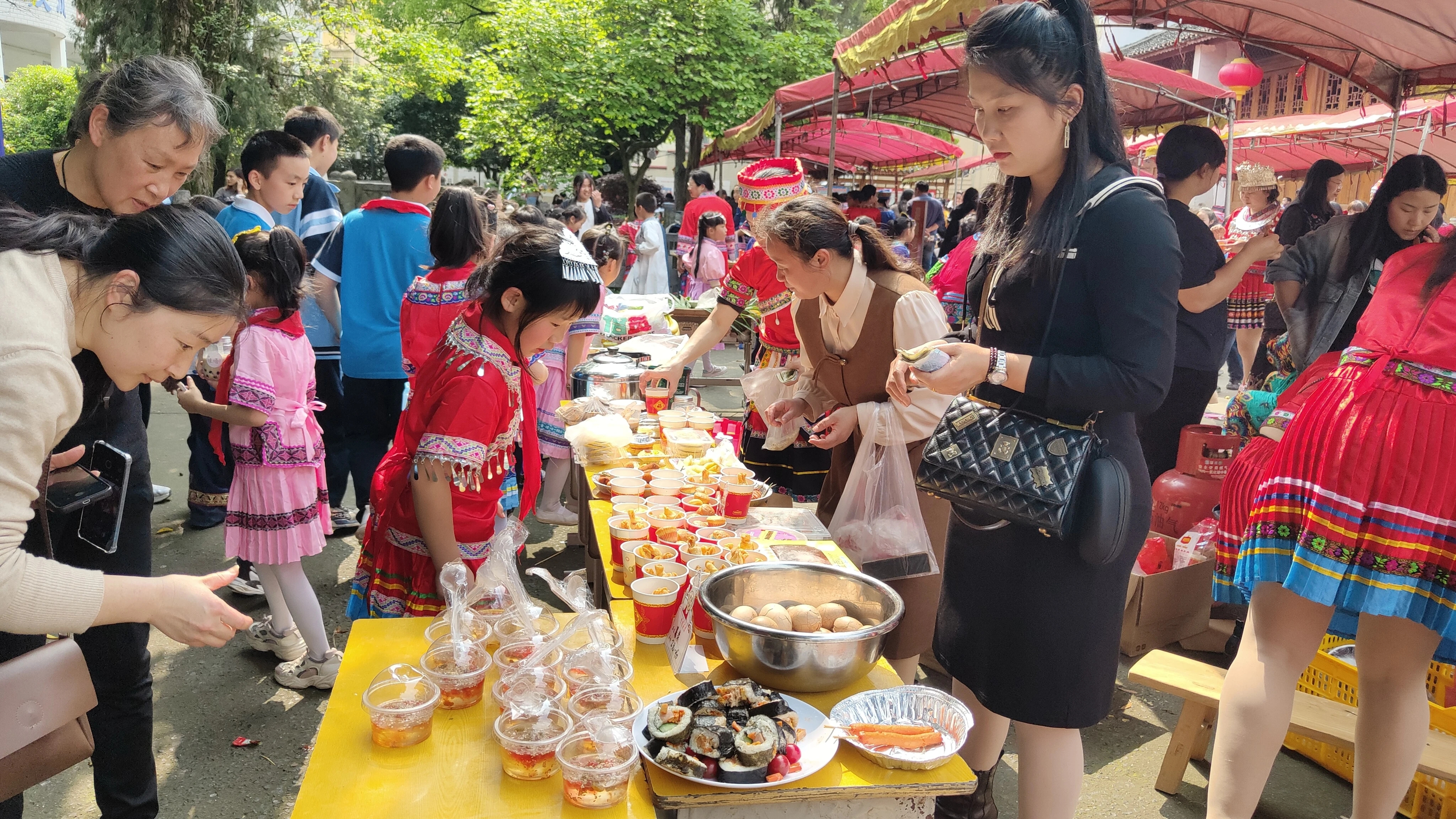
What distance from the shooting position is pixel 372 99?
656 inches

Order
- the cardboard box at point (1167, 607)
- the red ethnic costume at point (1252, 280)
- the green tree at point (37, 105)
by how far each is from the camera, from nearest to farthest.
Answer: the cardboard box at point (1167, 607) → the red ethnic costume at point (1252, 280) → the green tree at point (37, 105)

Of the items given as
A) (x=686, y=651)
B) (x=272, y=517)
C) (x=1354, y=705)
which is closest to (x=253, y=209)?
(x=272, y=517)

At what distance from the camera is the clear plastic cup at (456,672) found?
165cm

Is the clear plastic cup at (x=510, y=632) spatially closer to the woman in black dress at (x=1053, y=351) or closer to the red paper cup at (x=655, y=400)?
the woman in black dress at (x=1053, y=351)

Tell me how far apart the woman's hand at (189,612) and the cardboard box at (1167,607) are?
3257mm

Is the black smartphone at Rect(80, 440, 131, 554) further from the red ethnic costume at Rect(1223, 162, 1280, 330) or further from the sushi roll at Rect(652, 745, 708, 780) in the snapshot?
the red ethnic costume at Rect(1223, 162, 1280, 330)

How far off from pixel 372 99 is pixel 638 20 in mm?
5413

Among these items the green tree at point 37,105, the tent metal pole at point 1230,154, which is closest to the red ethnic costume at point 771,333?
the tent metal pole at point 1230,154

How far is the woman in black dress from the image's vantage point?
5.60ft

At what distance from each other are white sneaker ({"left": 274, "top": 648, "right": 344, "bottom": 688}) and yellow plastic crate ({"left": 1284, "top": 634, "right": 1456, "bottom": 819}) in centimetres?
331

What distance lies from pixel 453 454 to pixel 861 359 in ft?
4.52

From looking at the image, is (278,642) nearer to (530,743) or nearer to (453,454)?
(453,454)

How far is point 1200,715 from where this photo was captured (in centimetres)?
278

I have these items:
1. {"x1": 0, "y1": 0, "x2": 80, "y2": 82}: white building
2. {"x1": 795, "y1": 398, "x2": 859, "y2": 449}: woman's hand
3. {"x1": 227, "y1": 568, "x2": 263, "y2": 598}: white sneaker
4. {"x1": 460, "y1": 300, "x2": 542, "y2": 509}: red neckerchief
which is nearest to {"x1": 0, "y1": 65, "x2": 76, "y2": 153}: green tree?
{"x1": 0, "y1": 0, "x2": 80, "y2": 82}: white building
